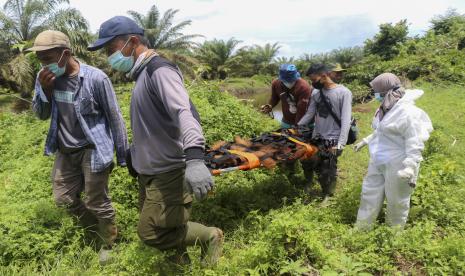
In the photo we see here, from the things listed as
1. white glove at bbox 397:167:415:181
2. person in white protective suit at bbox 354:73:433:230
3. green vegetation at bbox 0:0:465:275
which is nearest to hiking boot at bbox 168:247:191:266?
green vegetation at bbox 0:0:465:275

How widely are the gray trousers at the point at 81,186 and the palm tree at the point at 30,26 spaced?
1374 centimetres

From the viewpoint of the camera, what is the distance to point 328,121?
4926 millimetres

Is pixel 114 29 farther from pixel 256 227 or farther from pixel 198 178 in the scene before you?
pixel 256 227

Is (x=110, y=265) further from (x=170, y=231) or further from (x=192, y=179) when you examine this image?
(x=192, y=179)

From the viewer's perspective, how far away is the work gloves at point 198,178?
2242 millimetres

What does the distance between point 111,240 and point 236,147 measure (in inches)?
66.0

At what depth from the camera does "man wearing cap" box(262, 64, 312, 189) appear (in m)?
5.36

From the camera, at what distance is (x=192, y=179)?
224 cm

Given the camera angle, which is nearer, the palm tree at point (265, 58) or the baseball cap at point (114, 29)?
the baseball cap at point (114, 29)

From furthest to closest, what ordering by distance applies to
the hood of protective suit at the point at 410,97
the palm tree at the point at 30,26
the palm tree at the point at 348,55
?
the palm tree at the point at 348,55
the palm tree at the point at 30,26
the hood of protective suit at the point at 410,97

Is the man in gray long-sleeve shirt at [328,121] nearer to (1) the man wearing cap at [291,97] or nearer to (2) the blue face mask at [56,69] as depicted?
(1) the man wearing cap at [291,97]

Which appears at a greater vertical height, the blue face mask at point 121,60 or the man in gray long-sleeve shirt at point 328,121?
the blue face mask at point 121,60

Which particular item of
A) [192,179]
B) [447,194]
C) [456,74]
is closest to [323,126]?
[447,194]

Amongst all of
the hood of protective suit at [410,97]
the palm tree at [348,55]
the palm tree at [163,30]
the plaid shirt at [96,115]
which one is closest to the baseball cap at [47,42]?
the plaid shirt at [96,115]
